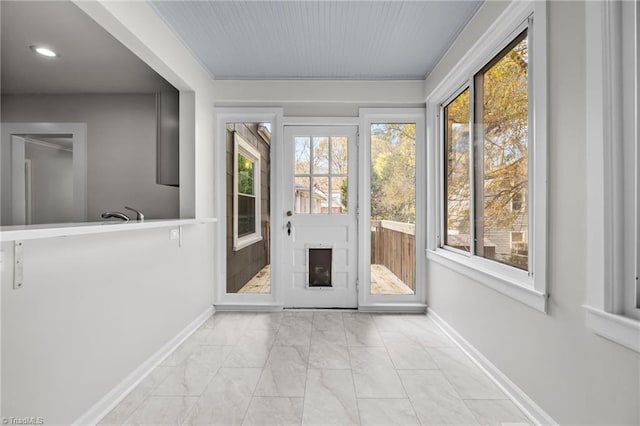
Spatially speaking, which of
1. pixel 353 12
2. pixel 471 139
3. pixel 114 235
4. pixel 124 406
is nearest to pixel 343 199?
pixel 471 139

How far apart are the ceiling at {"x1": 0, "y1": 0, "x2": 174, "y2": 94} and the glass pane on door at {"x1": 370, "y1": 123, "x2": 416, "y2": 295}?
7.60 ft

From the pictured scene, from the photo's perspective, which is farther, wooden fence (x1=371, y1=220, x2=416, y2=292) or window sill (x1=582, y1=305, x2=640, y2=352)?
wooden fence (x1=371, y1=220, x2=416, y2=292)

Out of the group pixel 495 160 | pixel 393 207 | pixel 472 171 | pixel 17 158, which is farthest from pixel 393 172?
pixel 17 158

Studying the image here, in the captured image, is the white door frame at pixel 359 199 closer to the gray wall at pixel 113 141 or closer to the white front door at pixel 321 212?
the white front door at pixel 321 212

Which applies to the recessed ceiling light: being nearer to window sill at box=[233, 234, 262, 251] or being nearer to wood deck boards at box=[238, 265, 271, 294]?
window sill at box=[233, 234, 262, 251]

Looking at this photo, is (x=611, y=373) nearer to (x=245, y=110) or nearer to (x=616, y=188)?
(x=616, y=188)

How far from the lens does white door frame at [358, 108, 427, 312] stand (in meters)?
3.30

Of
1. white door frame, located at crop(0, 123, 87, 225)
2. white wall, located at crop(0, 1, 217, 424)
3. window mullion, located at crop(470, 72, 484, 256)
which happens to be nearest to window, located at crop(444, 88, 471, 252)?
window mullion, located at crop(470, 72, 484, 256)

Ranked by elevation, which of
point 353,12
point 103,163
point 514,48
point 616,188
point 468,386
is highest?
point 353,12

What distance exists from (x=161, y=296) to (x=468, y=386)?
2.18 m

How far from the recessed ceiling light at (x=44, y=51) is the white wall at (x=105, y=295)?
89cm

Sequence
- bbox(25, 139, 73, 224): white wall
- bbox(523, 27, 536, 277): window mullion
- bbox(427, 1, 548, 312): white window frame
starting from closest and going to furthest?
bbox(427, 1, 548, 312): white window frame, bbox(523, 27, 536, 277): window mullion, bbox(25, 139, 73, 224): white wall

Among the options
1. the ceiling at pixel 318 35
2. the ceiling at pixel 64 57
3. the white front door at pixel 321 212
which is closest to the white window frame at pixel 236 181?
the white front door at pixel 321 212

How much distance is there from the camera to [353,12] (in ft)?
7.03
